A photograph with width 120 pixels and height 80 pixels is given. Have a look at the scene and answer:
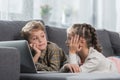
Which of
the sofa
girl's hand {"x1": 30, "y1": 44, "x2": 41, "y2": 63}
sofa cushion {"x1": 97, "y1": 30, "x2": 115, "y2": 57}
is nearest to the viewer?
the sofa

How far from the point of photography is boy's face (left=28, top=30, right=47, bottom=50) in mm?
1916

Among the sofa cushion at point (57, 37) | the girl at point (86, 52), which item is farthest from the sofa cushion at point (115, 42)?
the girl at point (86, 52)

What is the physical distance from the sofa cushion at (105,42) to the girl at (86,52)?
2.58 feet

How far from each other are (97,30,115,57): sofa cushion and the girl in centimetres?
78

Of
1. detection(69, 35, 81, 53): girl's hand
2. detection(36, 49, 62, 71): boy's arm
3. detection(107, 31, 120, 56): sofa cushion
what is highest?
detection(69, 35, 81, 53): girl's hand

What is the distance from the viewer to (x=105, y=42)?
286cm

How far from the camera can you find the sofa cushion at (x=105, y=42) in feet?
9.23

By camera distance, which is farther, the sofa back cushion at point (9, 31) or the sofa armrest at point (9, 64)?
the sofa back cushion at point (9, 31)

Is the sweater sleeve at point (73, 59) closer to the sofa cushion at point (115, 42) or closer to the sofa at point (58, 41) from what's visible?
the sofa at point (58, 41)

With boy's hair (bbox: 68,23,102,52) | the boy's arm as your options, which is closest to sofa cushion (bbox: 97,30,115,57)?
boy's hair (bbox: 68,23,102,52)

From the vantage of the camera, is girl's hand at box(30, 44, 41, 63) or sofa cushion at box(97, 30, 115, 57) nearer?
girl's hand at box(30, 44, 41, 63)

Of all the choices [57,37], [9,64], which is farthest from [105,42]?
[9,64]

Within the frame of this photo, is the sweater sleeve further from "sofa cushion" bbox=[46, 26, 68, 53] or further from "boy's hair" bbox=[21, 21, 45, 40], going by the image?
"sofa cushion" bbox=[46, 26, 68, 53]

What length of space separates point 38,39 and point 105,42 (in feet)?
A: 3.64
